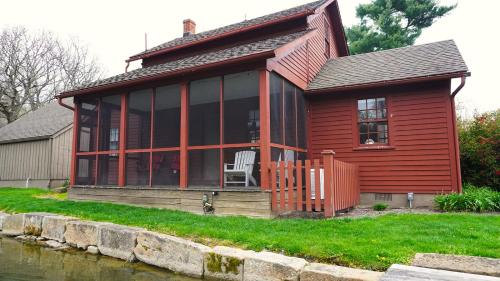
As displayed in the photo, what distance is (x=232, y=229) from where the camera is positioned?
5.19 metres

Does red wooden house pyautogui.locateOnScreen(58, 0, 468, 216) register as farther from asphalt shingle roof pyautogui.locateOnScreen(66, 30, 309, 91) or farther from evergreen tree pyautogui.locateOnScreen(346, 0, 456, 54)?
evergreen tree pyautogui.locateOnScreen(346, 0, 456, 54)

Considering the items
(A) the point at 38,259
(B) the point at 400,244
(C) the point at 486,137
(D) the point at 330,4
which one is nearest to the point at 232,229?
(B) the point at 400,244

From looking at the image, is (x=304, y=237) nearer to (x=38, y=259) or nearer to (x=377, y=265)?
(x=377, y=265)

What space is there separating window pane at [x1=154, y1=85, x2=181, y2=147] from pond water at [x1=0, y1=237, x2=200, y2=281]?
3.50m

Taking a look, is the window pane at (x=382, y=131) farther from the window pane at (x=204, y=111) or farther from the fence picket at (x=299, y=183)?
the window pane at (x=204, y=111)

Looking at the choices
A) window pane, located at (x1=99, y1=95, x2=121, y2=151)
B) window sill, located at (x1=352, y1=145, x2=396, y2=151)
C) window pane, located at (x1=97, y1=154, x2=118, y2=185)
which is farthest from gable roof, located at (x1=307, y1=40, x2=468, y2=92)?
window pane, located at (x1=97, y1=154, x2=118, y2=185)

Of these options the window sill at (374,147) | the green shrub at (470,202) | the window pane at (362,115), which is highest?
the window pane at (362,115)

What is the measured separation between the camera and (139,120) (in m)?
9.50

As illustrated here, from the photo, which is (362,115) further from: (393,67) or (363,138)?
(393,67)

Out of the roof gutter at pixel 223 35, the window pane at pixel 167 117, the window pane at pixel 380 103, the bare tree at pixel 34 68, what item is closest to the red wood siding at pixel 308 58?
the roof gutter at pixel 223 35

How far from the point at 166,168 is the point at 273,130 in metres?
3.01

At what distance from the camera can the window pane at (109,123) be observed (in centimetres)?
947

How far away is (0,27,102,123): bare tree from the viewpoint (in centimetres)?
2580

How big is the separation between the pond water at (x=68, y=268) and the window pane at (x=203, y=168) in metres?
2.95
